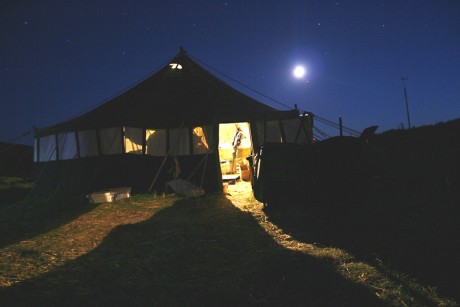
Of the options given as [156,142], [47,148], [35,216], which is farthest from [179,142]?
[47,148]

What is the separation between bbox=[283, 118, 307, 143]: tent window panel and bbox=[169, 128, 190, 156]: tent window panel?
4.58 meters

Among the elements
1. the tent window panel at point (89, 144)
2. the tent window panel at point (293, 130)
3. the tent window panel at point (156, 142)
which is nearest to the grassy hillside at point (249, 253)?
the tent window panel at point (89, 144)

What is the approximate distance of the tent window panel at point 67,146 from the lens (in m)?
11.8

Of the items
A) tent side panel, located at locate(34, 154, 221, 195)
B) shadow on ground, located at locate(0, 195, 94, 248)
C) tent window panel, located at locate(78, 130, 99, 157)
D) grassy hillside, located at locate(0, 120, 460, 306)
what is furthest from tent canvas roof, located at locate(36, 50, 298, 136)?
grassy hillside, located at locate(0, 120, 460, 306)

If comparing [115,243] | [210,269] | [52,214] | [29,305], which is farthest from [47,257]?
[52,214]

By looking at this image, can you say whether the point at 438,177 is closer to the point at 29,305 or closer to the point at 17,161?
the point at 29,305

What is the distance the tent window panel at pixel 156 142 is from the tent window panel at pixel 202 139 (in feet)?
4.65

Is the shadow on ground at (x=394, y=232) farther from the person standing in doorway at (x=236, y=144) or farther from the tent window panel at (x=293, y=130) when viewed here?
the person standing in doorway at (x=236, y=144)

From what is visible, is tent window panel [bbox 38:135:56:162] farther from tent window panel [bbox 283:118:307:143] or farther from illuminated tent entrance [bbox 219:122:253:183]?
tent window panel [bbox 283:118:307:143]

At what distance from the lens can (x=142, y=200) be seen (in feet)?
32.3

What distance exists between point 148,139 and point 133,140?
0.65 meters

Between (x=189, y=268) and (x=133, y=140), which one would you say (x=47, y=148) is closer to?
(x=133, y=140)

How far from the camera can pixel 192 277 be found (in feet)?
11.8

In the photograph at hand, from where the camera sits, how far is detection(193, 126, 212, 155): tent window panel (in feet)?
38.9
